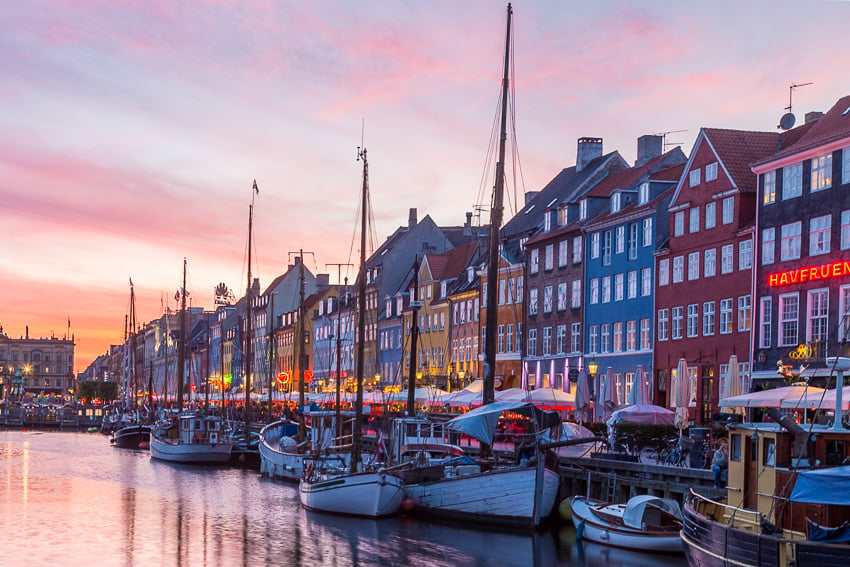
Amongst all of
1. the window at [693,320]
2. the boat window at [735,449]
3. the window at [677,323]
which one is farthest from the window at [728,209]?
the boat window at [735,449]

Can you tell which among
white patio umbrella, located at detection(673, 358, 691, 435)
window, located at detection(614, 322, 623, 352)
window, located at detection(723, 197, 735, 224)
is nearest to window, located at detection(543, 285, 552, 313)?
window, located at detection(614, 322, 623, 352)

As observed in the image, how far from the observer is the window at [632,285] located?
7531 centimetres

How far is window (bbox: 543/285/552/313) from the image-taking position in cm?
8669

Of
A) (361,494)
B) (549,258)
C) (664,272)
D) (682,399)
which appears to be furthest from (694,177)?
(361,494)

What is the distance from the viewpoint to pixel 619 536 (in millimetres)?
40344

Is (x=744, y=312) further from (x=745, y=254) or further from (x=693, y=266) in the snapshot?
(x=693, y=266)

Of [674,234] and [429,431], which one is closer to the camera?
[429,431]

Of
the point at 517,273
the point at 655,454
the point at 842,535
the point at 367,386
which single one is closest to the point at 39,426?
the point at 367,386

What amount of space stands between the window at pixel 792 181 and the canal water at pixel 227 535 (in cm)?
2291

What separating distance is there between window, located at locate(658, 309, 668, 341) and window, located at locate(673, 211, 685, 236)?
4.62 m

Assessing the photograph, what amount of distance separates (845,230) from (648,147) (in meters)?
30.8

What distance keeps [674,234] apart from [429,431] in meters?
21.3

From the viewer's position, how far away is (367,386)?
397ft

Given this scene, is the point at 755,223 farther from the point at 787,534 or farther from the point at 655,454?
the point at 787,534
